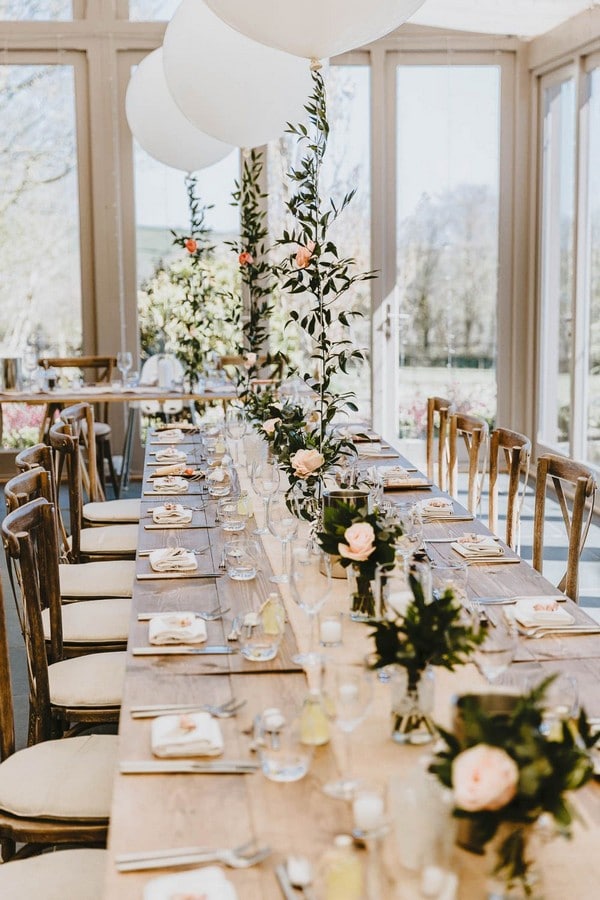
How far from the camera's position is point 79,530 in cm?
443

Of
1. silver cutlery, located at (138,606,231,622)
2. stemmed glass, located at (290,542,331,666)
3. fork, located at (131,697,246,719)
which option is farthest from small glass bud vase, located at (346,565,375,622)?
fork, located at (131,697,246,719)

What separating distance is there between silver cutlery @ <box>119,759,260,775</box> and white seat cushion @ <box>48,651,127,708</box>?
3.47 ft

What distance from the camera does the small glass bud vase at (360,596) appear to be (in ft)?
8.29

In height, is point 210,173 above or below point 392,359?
above

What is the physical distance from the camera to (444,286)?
8.56m

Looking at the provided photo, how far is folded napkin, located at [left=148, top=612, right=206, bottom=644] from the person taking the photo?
2434 mm

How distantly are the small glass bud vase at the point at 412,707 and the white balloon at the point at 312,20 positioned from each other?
1841mm

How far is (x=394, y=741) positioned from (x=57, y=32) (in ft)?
24.2

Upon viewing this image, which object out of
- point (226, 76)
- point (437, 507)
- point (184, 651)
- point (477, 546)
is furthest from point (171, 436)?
point (184, 651)

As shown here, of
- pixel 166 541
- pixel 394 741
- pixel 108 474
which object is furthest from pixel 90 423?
pixel 394 741

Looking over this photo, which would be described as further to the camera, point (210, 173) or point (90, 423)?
point (210, 173)

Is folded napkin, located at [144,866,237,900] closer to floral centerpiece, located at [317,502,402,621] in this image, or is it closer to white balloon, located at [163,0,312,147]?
floral centerpiece, located at [317,502,402,621]

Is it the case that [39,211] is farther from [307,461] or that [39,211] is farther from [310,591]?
[310,591]

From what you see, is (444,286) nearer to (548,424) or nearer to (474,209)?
(474,209)
